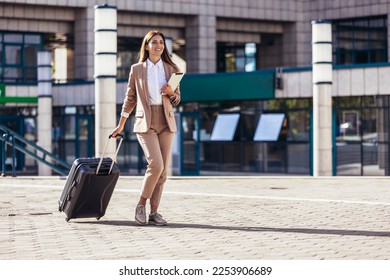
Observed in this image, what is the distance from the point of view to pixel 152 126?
10664mm

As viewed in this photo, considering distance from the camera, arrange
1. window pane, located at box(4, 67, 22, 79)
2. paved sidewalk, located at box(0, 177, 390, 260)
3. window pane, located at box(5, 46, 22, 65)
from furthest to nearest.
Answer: window pane, located at box(5, 46, 22, 65)
window pane, located at box(4, 67, 22, 79)
paved sidewalk, located at box(0, 177, 390, 260)

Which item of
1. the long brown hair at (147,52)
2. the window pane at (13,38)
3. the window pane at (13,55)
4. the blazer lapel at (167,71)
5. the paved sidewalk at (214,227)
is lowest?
the paved sidewalk at (214,227)

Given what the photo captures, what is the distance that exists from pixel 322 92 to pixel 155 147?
16.7m

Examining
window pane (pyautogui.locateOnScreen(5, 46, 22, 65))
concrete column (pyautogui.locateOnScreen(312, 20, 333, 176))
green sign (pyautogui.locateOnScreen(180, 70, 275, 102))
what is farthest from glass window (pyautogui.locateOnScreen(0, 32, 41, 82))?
concrete column (pyautogui.locateOnScreen(312, 20, 333, 176))

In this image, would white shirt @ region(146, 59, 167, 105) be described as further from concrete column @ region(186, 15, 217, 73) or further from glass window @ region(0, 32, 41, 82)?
concrete column @ region(186, 15, 217, 73)

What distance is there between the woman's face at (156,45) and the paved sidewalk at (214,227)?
77.2 inches

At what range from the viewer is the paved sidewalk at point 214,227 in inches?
334

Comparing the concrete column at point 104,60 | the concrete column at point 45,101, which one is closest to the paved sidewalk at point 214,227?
the concrete column at point 104,60

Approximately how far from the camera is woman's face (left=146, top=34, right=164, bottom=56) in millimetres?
10664

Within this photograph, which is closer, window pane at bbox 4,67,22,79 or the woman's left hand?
the woman's left hand

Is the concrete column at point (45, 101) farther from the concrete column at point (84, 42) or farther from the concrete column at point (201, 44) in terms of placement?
the concrete column at point (201, 44)

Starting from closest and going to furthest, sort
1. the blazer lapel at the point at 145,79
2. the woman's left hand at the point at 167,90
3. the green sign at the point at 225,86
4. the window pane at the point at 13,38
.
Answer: the woman's left hand at the point at 167,90 → the blazer lapel at the point at 145,79 → the green sign at the point at 225,86 → the window pane at the point at 13,38

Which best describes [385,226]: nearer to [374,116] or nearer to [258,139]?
[374,116]

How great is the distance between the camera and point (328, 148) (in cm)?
2692
